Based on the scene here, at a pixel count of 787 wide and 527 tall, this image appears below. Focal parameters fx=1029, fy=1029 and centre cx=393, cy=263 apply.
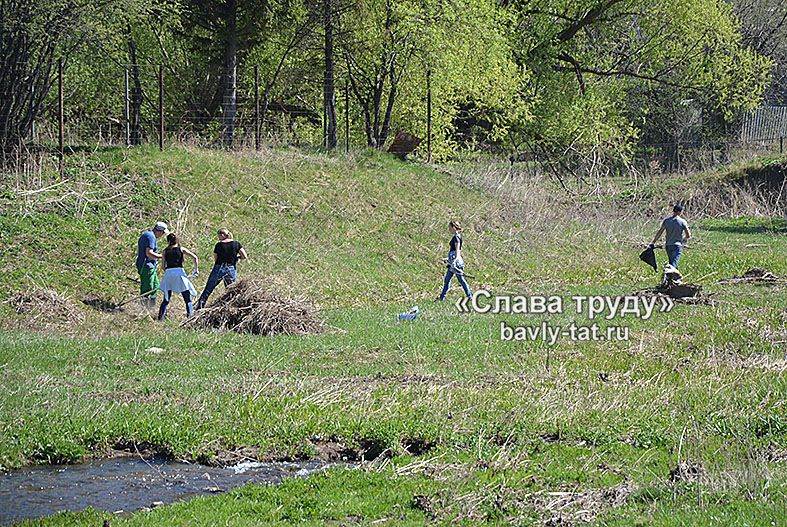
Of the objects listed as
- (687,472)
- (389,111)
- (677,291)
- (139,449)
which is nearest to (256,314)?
(139,449)

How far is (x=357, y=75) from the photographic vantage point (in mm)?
40312

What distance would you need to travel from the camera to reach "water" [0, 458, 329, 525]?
9312mm

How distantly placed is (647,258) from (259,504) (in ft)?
58.3

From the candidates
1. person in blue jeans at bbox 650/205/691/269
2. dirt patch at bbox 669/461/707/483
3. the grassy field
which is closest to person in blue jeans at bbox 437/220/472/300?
the grassy field

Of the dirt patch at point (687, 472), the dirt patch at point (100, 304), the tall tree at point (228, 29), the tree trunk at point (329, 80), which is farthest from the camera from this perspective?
the tree trunk at point (329, 80)

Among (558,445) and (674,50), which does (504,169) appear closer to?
(674,50)

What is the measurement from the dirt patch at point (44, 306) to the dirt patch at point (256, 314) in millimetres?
2230

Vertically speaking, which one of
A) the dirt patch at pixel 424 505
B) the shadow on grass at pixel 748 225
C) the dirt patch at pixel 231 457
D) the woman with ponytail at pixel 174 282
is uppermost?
the shadow on grass at pixel 748 225

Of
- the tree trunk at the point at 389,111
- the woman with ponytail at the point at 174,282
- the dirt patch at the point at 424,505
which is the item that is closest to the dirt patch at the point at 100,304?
the woman with ponytail at the point at 174,282

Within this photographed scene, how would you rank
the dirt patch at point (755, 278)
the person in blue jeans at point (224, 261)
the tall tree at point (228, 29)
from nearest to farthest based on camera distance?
1. the person in blue jeans at point (224, 261)
2. the dirt patch at point (755, 278)
3. the tall tree at point (228, 29)

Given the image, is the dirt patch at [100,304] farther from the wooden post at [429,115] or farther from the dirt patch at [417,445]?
the wooden post at [429,115]

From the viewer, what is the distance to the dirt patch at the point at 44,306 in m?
18.6

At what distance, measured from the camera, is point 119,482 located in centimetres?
1009

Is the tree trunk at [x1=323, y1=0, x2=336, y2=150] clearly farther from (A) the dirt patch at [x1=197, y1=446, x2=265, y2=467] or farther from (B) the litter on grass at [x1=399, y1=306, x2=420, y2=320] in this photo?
(A) the dirt patch at [x1=197, y1=446, x2=265, y2=467]
